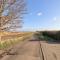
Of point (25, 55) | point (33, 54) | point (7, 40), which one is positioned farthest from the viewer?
point (7, 40)

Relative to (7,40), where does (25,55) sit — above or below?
below

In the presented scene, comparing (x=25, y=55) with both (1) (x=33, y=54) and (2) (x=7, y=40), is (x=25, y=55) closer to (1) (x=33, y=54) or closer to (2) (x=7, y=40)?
(1) (x=33, y=54)

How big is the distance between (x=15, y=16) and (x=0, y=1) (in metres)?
3.16

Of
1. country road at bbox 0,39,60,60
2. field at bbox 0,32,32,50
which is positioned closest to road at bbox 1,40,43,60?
country road at bbox 0,39,60,60

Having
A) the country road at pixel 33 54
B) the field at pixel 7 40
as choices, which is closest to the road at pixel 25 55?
the country road at pixel 33 54

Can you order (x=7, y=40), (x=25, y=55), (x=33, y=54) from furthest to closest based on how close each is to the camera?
1. (x=7, y=40)
2. (x=33, y=54)
3. (x=25, y=55)

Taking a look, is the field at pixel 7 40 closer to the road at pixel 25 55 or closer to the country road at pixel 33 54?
the country road at pixel 33 54

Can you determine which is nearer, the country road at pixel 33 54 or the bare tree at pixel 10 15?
the country road at pixel 33 54

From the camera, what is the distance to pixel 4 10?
2072 cm

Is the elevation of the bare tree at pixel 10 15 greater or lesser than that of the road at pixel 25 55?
greater

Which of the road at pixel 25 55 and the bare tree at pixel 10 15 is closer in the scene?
the road at pixel 25 55

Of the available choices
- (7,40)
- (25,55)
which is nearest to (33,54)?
(25,55)

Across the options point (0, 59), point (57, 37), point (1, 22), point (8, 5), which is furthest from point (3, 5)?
point (57, 37)

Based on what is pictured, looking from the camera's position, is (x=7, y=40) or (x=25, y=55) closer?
(x=25, y=55)
